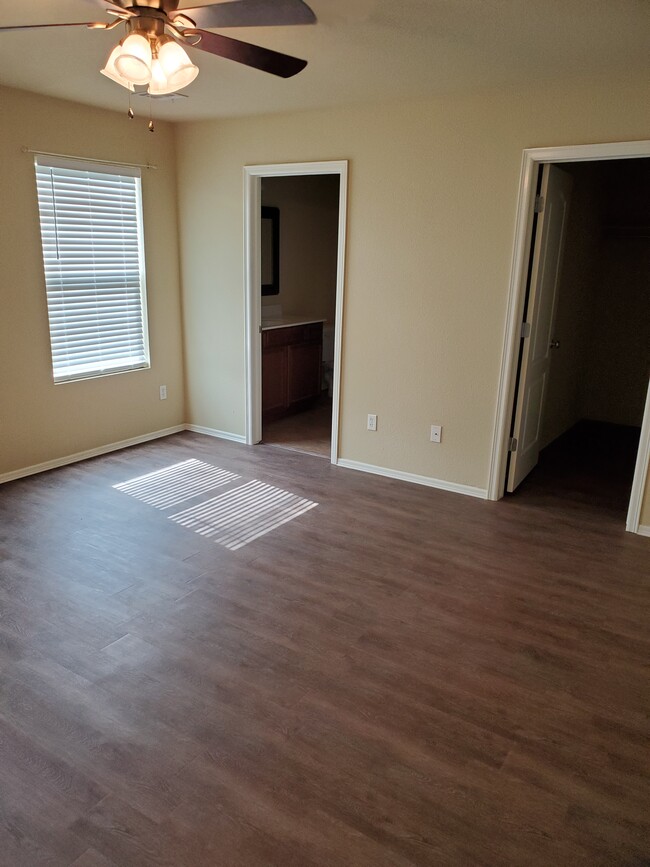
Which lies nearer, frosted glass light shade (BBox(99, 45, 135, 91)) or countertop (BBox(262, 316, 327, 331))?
frosted glass light shade (BBox(99, 45, 135, 91))

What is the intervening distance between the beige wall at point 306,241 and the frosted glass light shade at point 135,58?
4171 mm

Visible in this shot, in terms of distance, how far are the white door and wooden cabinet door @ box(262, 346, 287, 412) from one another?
2395mm

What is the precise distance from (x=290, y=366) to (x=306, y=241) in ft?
5.62

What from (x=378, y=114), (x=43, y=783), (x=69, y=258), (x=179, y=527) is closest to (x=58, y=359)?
(x=69, y=258)

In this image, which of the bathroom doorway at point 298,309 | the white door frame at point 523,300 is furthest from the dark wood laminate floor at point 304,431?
the white door frame at point 523,300

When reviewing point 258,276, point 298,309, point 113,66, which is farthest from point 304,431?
point 113,66

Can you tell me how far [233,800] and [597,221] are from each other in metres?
5.49

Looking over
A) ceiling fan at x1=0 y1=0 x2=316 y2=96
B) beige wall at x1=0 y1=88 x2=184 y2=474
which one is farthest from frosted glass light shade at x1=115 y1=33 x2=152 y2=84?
beige wall at x1=0 y1=88 x2=184 y2=474

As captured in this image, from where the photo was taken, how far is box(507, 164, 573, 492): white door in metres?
3.88

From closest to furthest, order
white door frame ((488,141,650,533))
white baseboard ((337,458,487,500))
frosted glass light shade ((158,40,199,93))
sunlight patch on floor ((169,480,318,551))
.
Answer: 1. frosted glass light shade ((158,40,199,93))
2. white door frame ((488,141,650,533))
3. sunlight patch on floor ((169,480,318,551))
4. white baseboard ((337,458,487,500))

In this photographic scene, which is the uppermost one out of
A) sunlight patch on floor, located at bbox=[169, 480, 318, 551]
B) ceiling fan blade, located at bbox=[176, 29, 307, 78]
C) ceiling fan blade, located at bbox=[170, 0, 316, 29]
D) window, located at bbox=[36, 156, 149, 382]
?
ceiling fan blade, located at bbox=[170, 0, 316, 29]

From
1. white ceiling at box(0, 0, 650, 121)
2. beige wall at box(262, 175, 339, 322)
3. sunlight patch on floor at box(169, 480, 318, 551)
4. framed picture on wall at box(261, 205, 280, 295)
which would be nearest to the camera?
white ceiling at box(0, 0, 650, 121)

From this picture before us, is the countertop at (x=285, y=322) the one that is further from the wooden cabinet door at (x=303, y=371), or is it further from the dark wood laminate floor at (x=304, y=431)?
the dark wood laminate floor at (x=304, y=431)

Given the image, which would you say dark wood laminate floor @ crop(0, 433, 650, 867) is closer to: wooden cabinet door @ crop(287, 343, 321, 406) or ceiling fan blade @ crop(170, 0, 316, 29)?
ceiling fan blade @ crop(170, 0, 316, 29)
